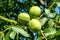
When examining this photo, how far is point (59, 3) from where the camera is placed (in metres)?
1.85

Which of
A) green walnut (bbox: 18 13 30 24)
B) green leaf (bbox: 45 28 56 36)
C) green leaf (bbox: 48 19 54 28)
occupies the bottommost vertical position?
green leaf (bbox: 45 28 56 36)

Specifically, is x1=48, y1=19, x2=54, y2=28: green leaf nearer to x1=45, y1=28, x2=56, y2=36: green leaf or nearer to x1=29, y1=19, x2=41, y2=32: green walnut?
x1=45, y1=28, x2=56, y2=36: green leaf

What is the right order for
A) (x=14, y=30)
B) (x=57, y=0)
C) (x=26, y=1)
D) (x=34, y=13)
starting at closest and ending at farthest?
(x=14, y=30) < (x=34, y=13) < (x=57, y=0) < (x=26, y=1)

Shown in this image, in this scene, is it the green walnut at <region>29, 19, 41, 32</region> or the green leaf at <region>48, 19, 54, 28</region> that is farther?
the green leaf at <region>48, 19, 54, 28</region>

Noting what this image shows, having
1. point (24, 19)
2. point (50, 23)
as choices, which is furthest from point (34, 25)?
point (50, 23)

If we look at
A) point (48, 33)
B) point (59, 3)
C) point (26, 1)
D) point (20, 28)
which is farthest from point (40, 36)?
point (26, 1)

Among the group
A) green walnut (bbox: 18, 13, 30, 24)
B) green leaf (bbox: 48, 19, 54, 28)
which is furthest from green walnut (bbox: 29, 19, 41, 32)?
green leaf (bbox: 48, 19, 54, 28)

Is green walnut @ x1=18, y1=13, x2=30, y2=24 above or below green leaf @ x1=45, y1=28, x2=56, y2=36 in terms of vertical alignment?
above

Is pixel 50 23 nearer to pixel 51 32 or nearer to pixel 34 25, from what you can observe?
pixel 51 32

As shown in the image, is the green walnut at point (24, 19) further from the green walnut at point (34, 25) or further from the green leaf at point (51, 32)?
the green leaf at point (51, 32)

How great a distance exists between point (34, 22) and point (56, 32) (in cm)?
19

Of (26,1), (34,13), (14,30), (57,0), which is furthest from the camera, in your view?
(26,1)

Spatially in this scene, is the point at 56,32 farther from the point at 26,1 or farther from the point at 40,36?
the point at 26,1

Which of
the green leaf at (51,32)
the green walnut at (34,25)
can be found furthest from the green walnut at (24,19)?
the green leaf at (51,32)
